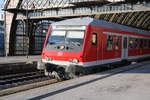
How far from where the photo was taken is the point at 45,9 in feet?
130

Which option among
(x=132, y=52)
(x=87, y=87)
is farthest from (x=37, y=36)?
(x=87, y=87)

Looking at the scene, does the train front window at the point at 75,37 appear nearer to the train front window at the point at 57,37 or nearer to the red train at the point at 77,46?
the red train at the point at 77,46

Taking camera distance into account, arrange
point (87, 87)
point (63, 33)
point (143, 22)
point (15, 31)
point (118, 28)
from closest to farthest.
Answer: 1. point (87, 87)
2. point (63, 33)
3. point (118, 28)
4. point (15, 31)
5. point (143, 22)

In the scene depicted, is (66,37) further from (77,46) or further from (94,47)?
(94,47)

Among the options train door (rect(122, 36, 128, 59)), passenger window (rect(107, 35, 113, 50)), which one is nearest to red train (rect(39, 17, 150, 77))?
passenger window (rect(107, 35, 113, 50))

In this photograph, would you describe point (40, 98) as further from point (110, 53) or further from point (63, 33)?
point (110, 53)

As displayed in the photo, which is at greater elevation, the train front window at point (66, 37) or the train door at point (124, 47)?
the train front window at point (66, 37)

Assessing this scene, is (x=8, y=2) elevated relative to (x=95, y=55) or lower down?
elevated

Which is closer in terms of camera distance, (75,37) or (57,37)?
(75,37)

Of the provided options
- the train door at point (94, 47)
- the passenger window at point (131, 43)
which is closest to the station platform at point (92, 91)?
the train door at point (94, 47)

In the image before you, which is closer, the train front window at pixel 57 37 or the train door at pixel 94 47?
the train door at pixel 94 47

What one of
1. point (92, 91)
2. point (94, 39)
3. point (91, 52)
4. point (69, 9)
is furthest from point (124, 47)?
point (69, 9)

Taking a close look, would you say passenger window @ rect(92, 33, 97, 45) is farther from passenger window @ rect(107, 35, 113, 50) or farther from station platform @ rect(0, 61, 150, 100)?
station platform @ rect(0, 61, 150, 100)

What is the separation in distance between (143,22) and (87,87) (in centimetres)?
4269
